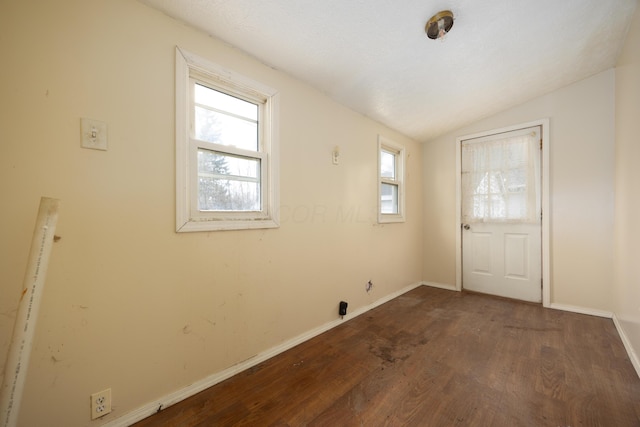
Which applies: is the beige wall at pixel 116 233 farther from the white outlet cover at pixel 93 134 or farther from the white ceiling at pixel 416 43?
the white ceiling at pixel 416 43

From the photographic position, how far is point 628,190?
2.02 meters

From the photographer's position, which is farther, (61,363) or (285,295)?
(285,295)

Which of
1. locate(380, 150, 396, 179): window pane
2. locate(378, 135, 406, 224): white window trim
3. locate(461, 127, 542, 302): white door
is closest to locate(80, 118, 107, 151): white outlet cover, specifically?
locate(378, 135, 406, 224): white window trim

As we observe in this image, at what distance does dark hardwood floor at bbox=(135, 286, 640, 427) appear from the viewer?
1340 mm

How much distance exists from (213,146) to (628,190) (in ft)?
10.7

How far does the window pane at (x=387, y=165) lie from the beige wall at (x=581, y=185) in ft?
4.81

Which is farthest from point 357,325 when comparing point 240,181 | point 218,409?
point 240,181

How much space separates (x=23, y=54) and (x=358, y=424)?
232 centimetres

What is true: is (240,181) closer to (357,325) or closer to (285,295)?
→ (285,295)

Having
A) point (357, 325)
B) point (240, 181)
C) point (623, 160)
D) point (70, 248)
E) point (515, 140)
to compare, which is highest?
point (515, 140)

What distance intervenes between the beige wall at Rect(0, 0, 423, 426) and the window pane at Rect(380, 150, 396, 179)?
1616 millimetres

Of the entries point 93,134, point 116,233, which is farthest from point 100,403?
point 93,134

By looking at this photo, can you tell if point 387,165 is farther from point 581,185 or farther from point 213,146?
point 213,146

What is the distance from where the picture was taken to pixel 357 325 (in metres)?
2.46
